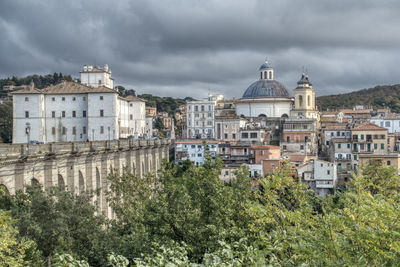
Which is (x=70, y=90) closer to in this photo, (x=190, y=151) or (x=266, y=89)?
(x=190, y=151)

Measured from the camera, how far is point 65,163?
101ft

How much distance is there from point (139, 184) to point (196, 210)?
404 inches

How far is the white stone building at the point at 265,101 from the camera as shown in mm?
96375

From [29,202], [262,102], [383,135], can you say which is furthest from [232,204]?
[262,102]

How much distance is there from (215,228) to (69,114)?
50961 millimetres

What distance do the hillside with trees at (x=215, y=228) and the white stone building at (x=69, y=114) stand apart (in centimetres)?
4033

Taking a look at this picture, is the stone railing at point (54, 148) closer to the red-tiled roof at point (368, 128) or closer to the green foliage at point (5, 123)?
the red-tiled roof at point (368, 128)

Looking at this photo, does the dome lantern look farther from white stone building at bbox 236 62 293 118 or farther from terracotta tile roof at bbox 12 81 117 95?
terracotta tile roof at bbox 12 81 117 95

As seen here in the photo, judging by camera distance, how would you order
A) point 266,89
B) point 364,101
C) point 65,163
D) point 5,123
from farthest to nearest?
point 364,101 → point 266,89 → point 5,123 → point 65,163

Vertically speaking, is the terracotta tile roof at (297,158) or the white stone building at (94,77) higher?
the white stone building at (94,77)

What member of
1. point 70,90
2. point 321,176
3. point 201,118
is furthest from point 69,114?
point 321,176

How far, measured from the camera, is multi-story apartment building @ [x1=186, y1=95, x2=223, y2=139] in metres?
90.6

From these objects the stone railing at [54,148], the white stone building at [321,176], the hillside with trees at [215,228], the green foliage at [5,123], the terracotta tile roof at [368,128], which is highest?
the green foliage at [5,123]

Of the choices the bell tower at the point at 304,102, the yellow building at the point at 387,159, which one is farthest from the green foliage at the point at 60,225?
the bell tower at the point at 304,102
